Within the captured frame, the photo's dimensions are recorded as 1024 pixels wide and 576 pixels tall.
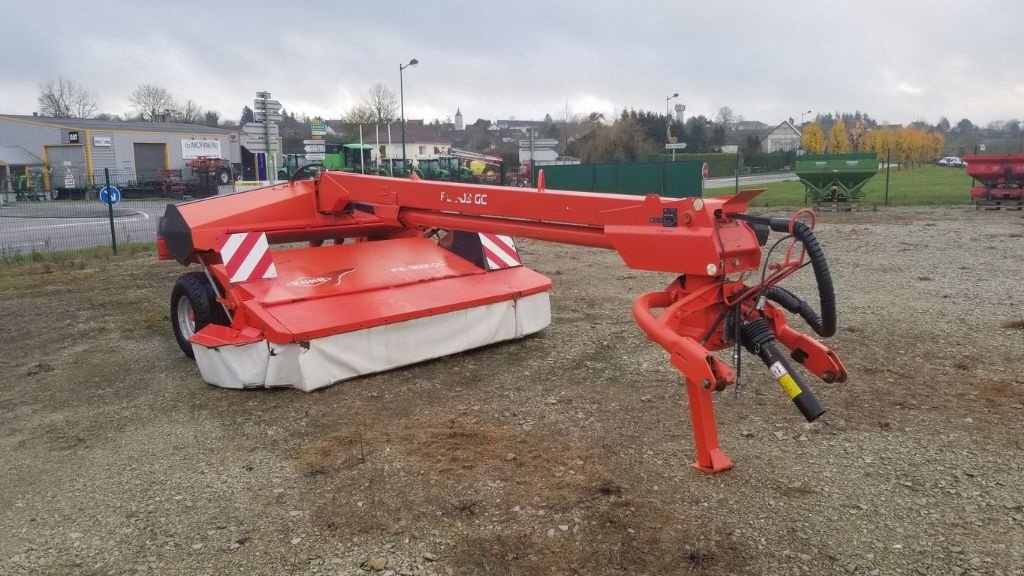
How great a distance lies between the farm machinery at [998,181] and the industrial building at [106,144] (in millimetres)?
32764

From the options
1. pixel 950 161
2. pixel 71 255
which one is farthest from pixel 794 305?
pixel 950 161

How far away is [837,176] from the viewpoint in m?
20.0

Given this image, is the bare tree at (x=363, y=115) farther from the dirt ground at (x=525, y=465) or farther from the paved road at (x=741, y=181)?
the dirt ground at (x=525, y=465)

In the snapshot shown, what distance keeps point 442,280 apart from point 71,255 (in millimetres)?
9956

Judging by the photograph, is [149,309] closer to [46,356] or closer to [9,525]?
A: [46,356]

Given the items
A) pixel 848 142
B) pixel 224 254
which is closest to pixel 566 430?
pixel 224 254

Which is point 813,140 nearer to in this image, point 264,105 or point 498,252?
point 264,105

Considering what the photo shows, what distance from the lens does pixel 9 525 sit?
11.8ft

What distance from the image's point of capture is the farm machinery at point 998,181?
17766 mm

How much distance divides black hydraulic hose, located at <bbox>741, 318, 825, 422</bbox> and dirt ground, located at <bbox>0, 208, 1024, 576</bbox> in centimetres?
62

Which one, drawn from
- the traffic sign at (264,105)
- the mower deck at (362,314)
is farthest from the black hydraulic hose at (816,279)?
the traffic sign at (264,105)

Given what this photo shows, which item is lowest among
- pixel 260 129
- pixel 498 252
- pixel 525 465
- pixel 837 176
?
pixel 525 465

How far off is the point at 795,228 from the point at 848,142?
55447 mm

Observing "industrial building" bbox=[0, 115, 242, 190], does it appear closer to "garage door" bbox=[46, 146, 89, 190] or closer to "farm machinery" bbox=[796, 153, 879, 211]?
"garage door" bbox=[46, 146, 89, 190]
